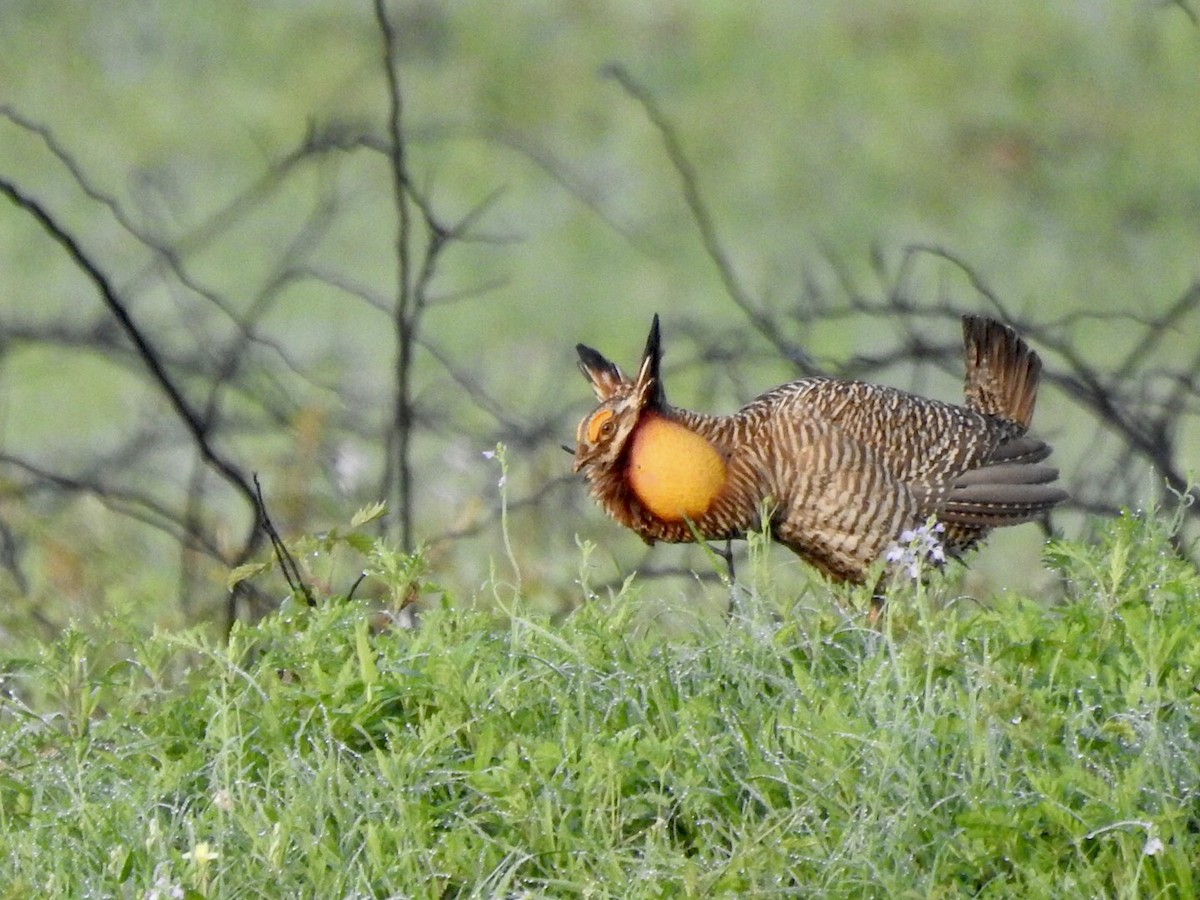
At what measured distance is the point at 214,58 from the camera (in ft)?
41.1

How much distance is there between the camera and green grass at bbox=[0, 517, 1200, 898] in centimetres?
307

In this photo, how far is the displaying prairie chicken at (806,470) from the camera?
197 inches

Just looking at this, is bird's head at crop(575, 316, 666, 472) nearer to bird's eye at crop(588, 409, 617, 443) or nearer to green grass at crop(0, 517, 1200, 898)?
bird's eye at crop(588, 409, 617, 443)

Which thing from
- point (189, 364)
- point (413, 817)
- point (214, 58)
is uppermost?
point (214, 58)

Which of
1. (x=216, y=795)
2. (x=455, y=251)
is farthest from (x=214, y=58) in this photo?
(x=216, y=795)

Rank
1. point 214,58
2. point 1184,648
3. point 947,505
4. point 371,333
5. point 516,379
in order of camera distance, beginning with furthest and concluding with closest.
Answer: point 214,58 < point 371,333 < point 516,379 < point 947,505 < point 1184,648

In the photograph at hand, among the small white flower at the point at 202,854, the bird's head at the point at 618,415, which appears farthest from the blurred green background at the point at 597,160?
the small white flower at the point at 202,854

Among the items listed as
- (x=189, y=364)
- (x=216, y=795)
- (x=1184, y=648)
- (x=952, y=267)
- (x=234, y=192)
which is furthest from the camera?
(x=234, y=192)

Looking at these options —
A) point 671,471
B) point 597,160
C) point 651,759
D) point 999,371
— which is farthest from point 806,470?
point 597,160

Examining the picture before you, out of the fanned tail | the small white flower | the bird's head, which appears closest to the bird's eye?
the bird's head

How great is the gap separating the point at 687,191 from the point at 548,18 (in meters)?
7.80

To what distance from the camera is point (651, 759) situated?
3.23 m

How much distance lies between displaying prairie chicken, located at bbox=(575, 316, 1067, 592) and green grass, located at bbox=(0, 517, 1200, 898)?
119 centimetres

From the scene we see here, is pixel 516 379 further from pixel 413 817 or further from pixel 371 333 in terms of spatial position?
pixel 413 817
